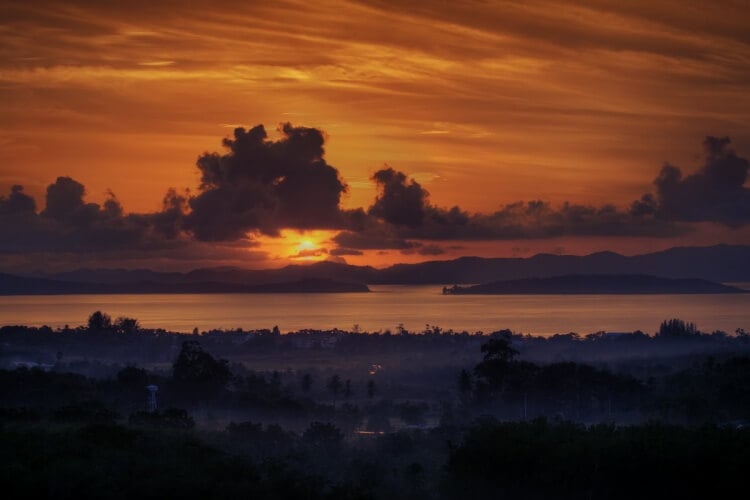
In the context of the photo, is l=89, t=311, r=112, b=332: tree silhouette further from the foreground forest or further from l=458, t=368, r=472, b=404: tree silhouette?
l=458, t=368, r=472, b=404: tree silhouette

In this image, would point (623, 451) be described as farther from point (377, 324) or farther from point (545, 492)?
point (377, 324)

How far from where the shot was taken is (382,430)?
37.2 m

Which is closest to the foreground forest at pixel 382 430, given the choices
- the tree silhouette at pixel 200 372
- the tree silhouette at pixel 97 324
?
the tree silhouette at pixel 200 372

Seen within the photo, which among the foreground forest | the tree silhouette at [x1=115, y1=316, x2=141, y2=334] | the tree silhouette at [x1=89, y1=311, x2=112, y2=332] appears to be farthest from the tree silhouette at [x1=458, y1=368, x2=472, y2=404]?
the tree silhouette at [x1=89, y1=311, x2=112, y2=332]

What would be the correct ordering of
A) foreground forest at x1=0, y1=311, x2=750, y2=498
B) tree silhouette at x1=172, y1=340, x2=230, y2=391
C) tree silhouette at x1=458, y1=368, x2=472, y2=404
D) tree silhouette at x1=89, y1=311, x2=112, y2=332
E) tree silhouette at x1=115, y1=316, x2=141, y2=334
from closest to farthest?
foreground forest at x1=0, y1=311, x2=750, y2=498, tree silhouette at x1=172, y1=340, x2=230, y2=391, tree silhouette at x1=458, y1=368, x2=472, y2=404, tree silhouette at x1=89, y1=311, x2=112, y2=332, tree silhouette at x1=115, y1=316, x2=141, y2=334

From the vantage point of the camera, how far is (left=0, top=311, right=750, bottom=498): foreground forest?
18.4 meters

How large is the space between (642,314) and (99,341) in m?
120

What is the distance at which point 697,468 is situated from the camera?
61.9ft

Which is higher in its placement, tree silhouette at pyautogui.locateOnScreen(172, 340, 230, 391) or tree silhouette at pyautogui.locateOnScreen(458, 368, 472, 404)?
tree silhouette at pyautogui.locateOnScreen(172, 340, 230, 391)

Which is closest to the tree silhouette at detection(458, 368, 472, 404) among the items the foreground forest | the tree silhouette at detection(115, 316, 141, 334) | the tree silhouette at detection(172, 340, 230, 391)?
the foreground forest

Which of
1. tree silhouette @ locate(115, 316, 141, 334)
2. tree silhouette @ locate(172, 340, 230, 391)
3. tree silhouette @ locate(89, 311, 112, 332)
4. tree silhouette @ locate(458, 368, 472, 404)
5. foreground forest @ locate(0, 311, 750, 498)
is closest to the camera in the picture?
foreground forest @ locate(0, 311, 750, 498)

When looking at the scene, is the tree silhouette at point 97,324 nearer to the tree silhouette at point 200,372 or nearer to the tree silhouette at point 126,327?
the tree silhouette at point 126,327

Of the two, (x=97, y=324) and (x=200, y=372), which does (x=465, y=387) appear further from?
A: (x=97, y=324)

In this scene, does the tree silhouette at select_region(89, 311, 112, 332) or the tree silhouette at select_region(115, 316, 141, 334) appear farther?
the tree silhouette at select_region(115, 316, 141, 334)
